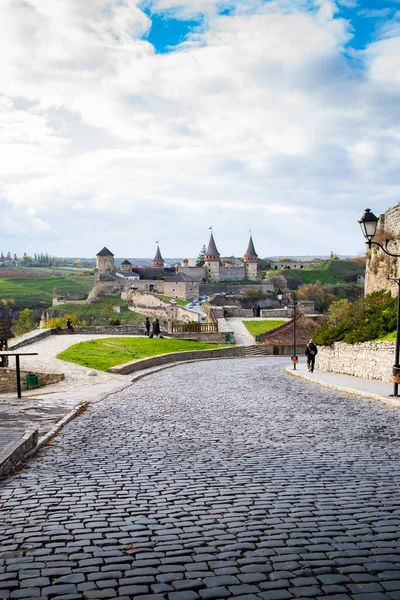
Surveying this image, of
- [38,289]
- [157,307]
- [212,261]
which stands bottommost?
[157,307]

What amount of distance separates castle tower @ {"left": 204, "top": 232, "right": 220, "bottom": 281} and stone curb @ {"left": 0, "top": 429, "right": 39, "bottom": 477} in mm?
102027

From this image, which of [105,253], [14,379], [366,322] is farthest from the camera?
[105,253]

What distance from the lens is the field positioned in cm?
4222

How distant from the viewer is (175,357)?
94.0 ft

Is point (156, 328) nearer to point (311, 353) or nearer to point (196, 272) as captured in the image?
point (311, 353)

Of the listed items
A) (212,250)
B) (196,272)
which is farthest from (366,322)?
(212,250)

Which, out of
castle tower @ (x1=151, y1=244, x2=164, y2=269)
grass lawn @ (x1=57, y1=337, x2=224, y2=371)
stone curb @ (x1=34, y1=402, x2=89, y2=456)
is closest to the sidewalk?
stone curb @ (x1=34, y1=402, x2=89, y2=456)

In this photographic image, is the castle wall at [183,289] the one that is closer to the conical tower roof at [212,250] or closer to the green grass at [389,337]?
the conical tower roof at [212,250]

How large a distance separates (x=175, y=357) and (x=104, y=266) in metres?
85.5

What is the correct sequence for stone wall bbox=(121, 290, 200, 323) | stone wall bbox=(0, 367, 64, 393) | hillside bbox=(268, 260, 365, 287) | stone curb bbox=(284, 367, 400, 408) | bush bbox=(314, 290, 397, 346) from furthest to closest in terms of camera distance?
hillside bbox=(268, 260, 365, 287) → stone wall bbox=(121, 290, 200, 323) → bush bbox=(314, 290, 397, 346) → stone wall bbox=(0, 367, 64, 393) → stone curb bbox=(284, 367, 400, 408)

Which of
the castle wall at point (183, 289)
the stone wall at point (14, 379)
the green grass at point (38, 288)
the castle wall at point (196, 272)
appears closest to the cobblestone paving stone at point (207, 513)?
the stone wall at point (14, 379)

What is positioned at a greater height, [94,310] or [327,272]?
[327,272]

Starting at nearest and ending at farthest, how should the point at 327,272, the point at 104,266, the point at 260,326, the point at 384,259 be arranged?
1. the point at 384,259
2. the point at 260,326
3. the point at 104,266
4. the point at 327,272

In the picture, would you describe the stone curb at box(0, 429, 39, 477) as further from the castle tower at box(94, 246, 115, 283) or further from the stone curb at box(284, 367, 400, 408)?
the castle tower at box(94, 246, 115, 283)
